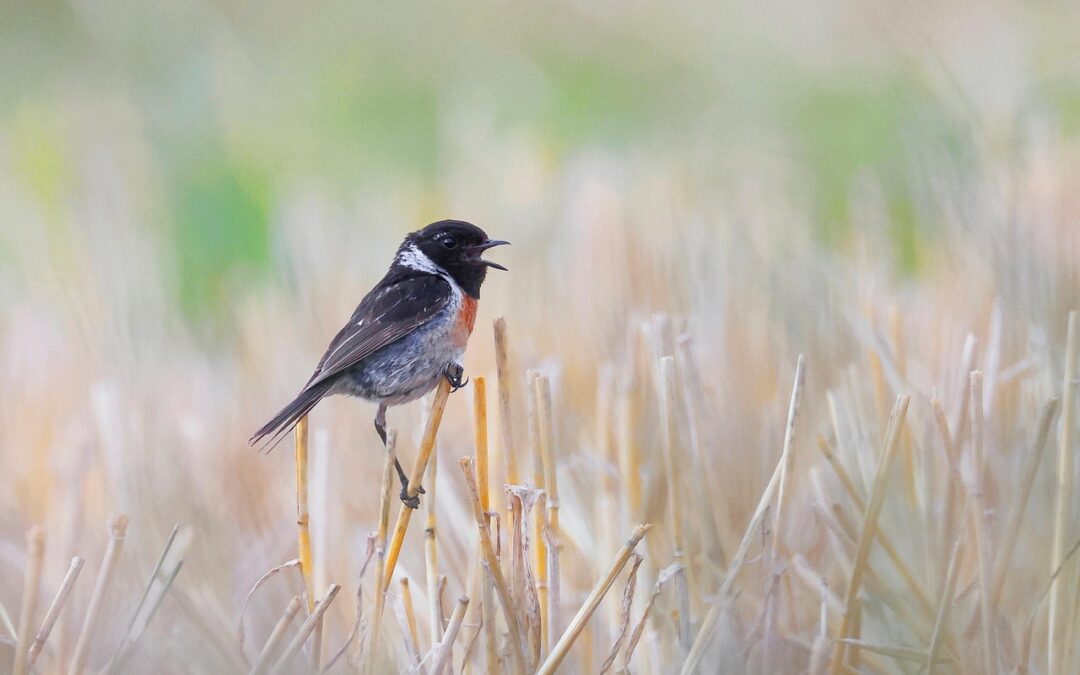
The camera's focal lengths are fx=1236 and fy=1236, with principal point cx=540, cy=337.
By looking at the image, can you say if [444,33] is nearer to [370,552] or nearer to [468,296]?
[468,296]

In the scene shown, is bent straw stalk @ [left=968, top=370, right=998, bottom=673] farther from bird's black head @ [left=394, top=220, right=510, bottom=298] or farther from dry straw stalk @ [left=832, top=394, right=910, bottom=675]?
bird's black head @ [left=394, top=220, right=510, bottom=298]

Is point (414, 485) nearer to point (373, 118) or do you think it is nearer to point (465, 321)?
point (465, 321)

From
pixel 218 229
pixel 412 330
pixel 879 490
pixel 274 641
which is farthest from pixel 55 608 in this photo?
pixel 218 229

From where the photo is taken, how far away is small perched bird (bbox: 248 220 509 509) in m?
3.52

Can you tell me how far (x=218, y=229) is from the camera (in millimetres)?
6203

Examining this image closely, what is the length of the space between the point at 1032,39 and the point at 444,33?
3686 millimetres

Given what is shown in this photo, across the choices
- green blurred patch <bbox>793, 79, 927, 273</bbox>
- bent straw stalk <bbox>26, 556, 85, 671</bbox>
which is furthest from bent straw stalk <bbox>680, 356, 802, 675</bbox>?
green blurred patch <bbox>793, 79, 927, 273</bbox>

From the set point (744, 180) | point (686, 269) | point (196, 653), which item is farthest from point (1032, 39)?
point (196, 653)

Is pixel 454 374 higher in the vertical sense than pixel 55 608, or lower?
higher

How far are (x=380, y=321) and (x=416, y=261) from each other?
0.39 m

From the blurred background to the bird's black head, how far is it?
36cm

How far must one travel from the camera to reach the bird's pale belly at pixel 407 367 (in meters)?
3.54

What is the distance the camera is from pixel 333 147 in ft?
22.3

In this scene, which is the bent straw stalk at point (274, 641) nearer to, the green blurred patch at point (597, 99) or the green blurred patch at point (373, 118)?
the green blurred patch at point (373, 118)
